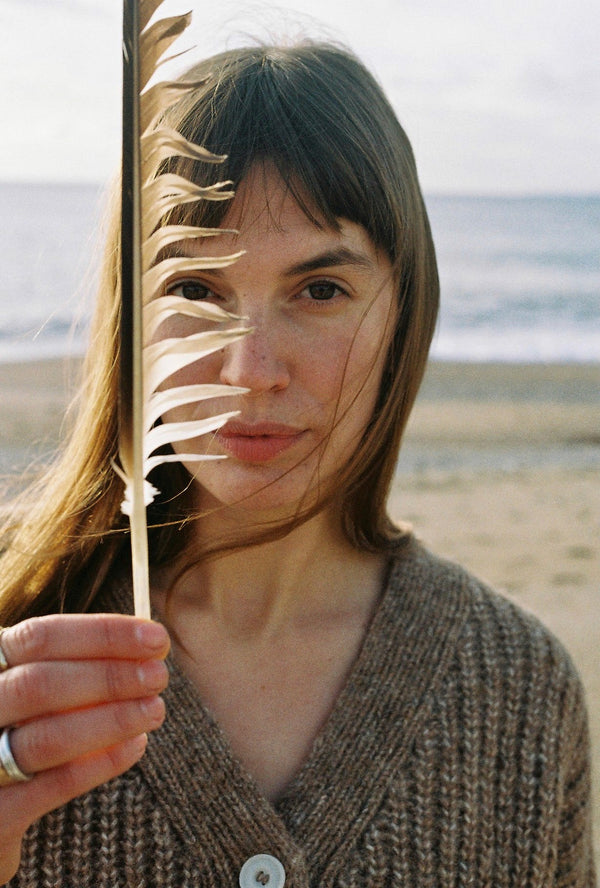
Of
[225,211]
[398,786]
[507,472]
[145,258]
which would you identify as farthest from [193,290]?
[507,472]

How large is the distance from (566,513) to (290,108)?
6659 mm

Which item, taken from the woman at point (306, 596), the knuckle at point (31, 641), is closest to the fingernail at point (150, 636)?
the knuckle at point (31, 641)

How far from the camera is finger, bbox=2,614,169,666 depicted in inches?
44.6

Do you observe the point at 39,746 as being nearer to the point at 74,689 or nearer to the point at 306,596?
the point at 74,689

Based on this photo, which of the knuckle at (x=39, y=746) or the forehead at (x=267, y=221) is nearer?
the knuckle at (x=39, y=746)

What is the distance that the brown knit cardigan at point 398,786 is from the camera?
1678 mm

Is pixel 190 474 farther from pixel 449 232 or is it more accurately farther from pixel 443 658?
pixel 449 232

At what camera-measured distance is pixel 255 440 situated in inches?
65.5

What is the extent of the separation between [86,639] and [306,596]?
3.30 ft

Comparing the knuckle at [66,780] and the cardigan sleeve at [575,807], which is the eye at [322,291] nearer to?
the knuckle at [66,780]

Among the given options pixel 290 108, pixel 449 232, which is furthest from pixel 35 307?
pixel 290 108

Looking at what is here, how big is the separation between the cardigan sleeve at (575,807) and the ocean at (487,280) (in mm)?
6579

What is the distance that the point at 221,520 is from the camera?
2.02 metres

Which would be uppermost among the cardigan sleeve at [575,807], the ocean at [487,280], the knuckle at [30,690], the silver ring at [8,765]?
the knuckle at [30,690]
